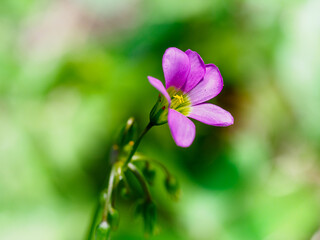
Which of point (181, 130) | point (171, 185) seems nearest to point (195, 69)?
point (181, 130)

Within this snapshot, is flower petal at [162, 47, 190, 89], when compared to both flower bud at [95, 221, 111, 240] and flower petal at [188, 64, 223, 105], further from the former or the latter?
flower bud at [95, 221, 111, 240]

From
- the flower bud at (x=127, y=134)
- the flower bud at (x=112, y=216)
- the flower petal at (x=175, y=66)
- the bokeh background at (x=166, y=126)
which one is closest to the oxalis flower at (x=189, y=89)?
the flower petal at (x=175, y=66)

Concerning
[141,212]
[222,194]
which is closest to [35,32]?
[222,194]

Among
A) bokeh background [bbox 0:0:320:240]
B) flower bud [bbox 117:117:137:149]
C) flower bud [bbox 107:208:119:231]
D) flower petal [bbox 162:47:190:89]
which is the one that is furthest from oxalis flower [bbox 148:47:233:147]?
bokeh background [bbox 0:0:320:240]

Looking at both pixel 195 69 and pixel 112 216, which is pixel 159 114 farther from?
pixel 112 216

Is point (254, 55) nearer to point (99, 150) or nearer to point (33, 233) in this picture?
point (99, 150)

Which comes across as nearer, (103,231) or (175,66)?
(175,66)
